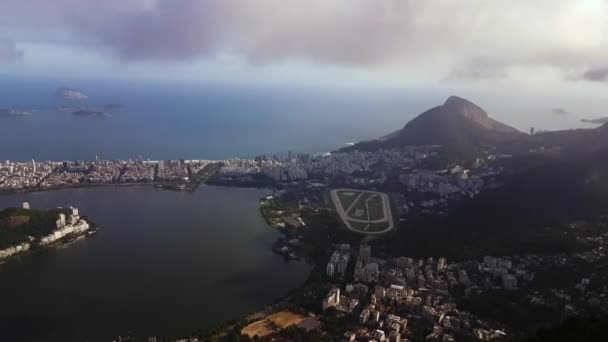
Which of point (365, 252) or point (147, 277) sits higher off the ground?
point (365, 252)

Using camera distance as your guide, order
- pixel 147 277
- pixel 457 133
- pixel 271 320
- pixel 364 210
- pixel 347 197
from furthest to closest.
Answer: pixel 457 133, pixel 347 197, pixel 364 210, pixel 147 277, pixel 271 320

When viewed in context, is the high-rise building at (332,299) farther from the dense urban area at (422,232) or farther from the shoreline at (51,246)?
the shoreline at (51,246)

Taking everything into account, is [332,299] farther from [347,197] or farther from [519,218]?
[347,197]

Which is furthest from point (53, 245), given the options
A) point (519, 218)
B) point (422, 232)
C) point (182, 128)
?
point (182, 128)

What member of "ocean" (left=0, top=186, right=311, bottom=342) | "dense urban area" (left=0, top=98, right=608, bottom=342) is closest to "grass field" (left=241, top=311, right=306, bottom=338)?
"dense urban area" (left=0, top=98, right=608, bottom=342)

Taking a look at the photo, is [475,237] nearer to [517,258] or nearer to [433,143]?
[517,258]

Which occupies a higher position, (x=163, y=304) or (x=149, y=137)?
(x=149, y=137)

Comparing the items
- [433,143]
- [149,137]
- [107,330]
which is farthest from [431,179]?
[149,137]
